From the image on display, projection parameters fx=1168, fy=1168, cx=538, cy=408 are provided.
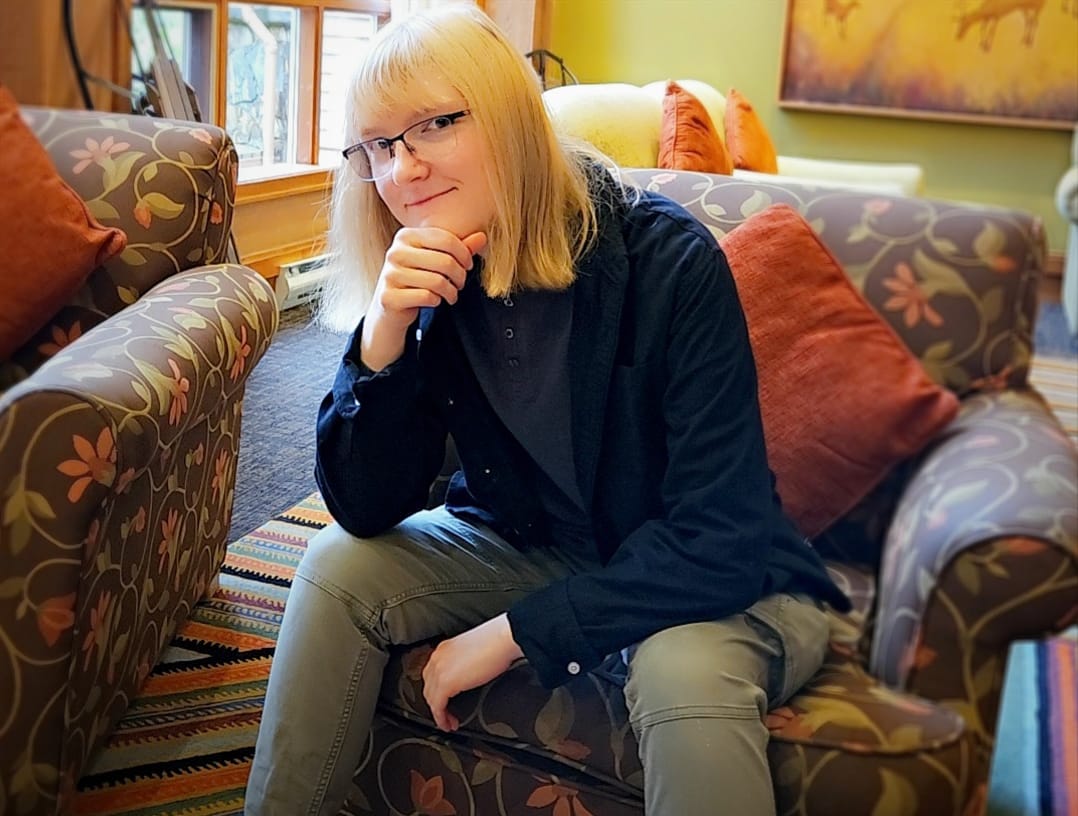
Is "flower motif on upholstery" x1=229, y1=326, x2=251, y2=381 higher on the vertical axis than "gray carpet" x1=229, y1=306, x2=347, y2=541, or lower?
higher

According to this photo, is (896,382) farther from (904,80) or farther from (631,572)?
(904,80)

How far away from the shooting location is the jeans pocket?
0.94 meters

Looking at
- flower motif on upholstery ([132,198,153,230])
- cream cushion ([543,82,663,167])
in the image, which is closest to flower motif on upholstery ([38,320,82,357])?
flower motif on upholstery ([132,198,153,230])

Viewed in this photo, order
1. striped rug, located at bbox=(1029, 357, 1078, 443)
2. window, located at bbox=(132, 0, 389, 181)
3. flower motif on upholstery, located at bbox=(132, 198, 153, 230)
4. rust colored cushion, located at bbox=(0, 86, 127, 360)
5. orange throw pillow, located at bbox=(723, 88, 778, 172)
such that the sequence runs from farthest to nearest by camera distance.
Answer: orange throw pillow, located at bbox=(723, 88, 778, 172), striped rug, located at bbox=(1029, 357, 1078, 443), window, located at bbox=(132, 0, 389, 181), flower motif on upholstery, located at bbox=(132, 198, 153, 230), rust colored cushion, located at bbox=(0, 86, 127, 360)

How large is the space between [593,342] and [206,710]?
737 millimetres

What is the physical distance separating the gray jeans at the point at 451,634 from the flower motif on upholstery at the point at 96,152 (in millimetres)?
578

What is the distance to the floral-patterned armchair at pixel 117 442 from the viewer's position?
3.01ft

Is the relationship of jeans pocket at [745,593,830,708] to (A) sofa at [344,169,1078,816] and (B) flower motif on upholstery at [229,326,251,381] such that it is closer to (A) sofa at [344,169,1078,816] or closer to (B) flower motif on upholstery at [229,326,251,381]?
(A) sofa at [344,169,1078,816]

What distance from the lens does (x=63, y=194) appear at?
4.16 ft

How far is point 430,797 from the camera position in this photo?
106 cm

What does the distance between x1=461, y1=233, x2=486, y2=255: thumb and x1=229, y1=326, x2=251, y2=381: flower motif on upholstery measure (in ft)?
1.20

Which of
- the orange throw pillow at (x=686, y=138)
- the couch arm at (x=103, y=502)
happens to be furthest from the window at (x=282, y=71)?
the couch arm at (x=103, y=502)

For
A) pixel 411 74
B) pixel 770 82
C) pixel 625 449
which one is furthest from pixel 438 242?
pixel 770 82

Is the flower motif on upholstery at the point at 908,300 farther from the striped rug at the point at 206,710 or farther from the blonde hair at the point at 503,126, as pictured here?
the striped rug at the point at 206,710
